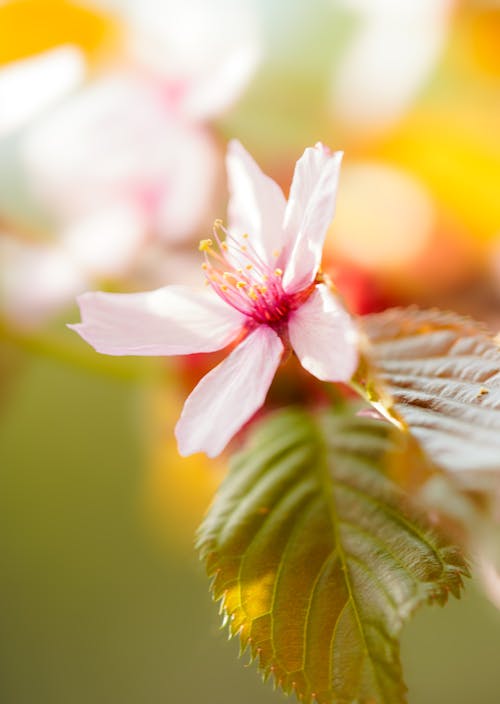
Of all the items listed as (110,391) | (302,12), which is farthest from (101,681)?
(302,12)

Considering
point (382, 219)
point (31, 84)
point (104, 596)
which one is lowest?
point (104, 596)

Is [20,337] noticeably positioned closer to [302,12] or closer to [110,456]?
[110,456]

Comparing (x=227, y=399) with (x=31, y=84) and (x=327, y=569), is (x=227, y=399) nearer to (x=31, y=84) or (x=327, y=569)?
(x=327, y=569)

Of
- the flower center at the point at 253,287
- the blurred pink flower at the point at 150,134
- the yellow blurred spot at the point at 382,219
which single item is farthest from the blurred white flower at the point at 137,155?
the flower center at the point at 253,287

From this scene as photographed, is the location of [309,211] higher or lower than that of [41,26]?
lower

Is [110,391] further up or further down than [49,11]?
further down

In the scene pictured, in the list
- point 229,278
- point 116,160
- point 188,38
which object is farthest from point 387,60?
point 229,278
